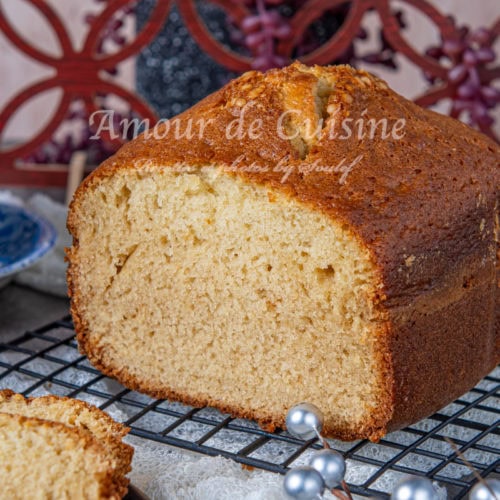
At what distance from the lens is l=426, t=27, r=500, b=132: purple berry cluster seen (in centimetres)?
313

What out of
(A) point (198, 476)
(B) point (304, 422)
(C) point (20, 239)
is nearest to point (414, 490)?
(B) point (304, 422)

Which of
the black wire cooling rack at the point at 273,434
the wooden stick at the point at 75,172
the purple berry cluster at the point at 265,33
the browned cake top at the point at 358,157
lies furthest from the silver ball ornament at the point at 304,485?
the wooden stick at the point at 75,172

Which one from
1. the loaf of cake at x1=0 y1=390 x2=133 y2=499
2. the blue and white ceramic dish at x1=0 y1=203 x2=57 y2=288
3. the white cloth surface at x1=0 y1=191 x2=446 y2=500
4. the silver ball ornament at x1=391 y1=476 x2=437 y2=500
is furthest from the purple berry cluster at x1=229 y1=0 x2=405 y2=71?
the silver ball ornament at x1=391 y1=476 x2=437 y2=500

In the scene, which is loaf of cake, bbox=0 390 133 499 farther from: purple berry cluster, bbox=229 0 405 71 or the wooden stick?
the wooden stick

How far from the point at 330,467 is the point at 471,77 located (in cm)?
196

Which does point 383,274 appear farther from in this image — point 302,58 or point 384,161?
point 302,58

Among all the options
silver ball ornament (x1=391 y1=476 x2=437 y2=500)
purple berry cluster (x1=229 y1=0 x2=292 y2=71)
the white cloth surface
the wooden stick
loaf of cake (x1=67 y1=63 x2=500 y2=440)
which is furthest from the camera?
the wooden stick

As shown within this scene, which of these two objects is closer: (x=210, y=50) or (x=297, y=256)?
(x=297, y=256)

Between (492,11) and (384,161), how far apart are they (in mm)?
2827

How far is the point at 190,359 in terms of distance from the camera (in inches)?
84.7

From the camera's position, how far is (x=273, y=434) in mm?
2012

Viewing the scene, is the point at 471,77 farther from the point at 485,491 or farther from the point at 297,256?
the point at 485,491

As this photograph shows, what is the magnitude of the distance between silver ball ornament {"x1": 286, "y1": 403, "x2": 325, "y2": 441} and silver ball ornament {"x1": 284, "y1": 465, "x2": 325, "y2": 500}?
0.24m

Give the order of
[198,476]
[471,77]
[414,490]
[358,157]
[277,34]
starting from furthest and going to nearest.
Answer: [471,77]
[277,34]
[358,157]
[198,476]
[414,490]
